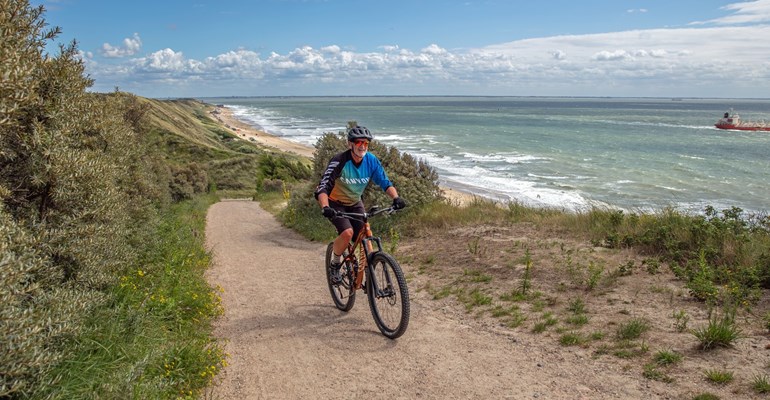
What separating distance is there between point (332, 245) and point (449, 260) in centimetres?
304

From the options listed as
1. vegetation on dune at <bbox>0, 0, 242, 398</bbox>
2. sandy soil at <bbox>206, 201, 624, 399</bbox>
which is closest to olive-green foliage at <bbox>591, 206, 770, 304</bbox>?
sandy soil at <bbox>206, 201, 624, 399</bbox>

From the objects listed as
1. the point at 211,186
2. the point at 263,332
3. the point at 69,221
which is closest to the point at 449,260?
the point at 263,332

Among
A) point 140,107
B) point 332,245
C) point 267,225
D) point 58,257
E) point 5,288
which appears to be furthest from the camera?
point 267,225

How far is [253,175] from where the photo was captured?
3991 cm

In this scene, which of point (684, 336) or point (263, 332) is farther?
point (263, 332)

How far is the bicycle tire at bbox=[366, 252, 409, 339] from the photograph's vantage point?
5965 mm

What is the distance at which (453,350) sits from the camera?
5.89m

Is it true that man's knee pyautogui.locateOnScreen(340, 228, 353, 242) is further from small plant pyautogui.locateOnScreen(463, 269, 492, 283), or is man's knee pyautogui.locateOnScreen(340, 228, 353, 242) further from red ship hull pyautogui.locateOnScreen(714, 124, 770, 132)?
red ship hull pyautogui.locateOnScreen(714, 124, 770, 132)

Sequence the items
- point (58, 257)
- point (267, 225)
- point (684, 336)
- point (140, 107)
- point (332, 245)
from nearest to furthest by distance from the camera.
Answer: point (58, 257) → point (684, 336) → point (332, 245) → point (140, 107) → point (267, 225)

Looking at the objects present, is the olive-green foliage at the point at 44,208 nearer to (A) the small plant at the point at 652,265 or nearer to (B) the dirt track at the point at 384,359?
(B) the dirt track at the point at 384,359

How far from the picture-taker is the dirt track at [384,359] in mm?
5012

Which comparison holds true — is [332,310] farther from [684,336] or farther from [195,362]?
[684,336]

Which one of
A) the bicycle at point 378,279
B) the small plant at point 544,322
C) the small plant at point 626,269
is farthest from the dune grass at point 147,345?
the small plant at point 626,269

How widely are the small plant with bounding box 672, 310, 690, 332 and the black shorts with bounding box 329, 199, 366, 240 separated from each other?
3.87 m
